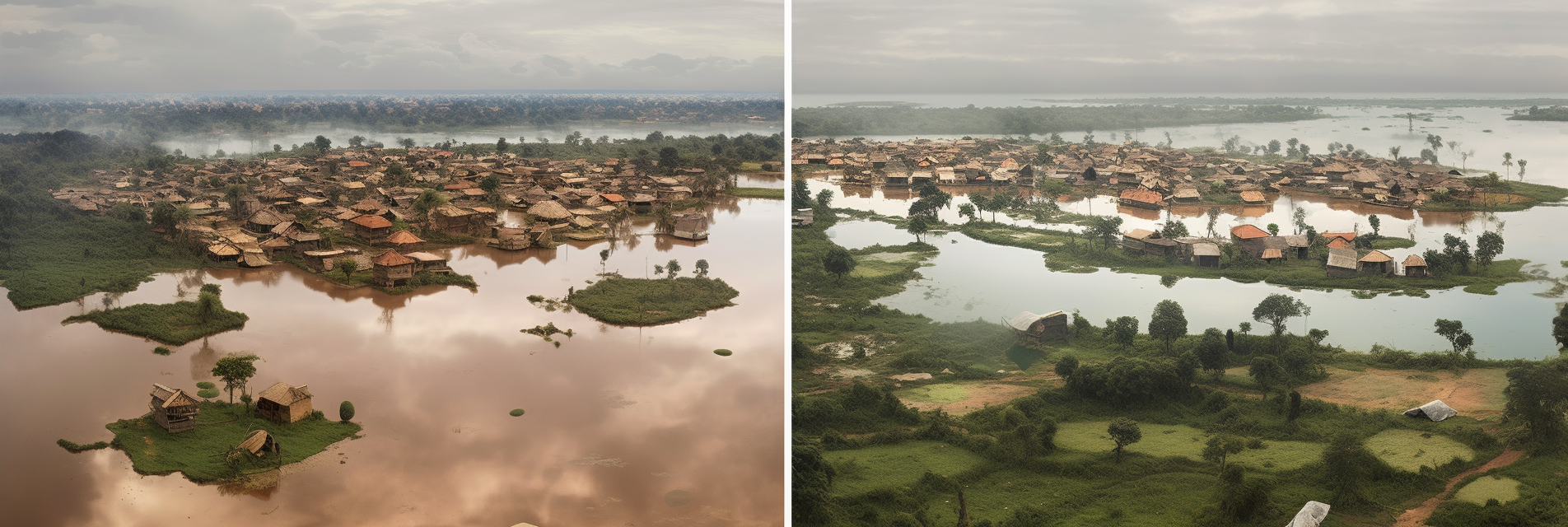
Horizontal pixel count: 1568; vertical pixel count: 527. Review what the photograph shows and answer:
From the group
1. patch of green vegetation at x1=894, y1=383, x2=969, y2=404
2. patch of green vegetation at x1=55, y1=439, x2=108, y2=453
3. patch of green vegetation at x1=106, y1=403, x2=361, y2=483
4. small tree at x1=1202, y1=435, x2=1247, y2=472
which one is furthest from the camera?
patch of green vegetation at x1=55, y1=439, x2=108, y2=453

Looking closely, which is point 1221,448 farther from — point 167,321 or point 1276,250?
point 167,321

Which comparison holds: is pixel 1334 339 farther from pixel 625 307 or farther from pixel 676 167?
pixel 676 167

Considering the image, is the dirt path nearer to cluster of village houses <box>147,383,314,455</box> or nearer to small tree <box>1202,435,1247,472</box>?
small tree <box>1202,435,1247,472</box>

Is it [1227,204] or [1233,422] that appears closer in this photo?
[1233,422]

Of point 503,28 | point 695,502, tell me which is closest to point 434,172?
point 503,28

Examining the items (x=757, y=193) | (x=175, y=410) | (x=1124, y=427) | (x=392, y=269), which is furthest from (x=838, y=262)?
(x=757, y=193)

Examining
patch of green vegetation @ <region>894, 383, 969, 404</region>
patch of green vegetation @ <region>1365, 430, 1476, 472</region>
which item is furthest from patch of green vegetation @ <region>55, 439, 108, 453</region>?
patch of green vegetation @ <region>1365, 430, 1476, 472</region>
